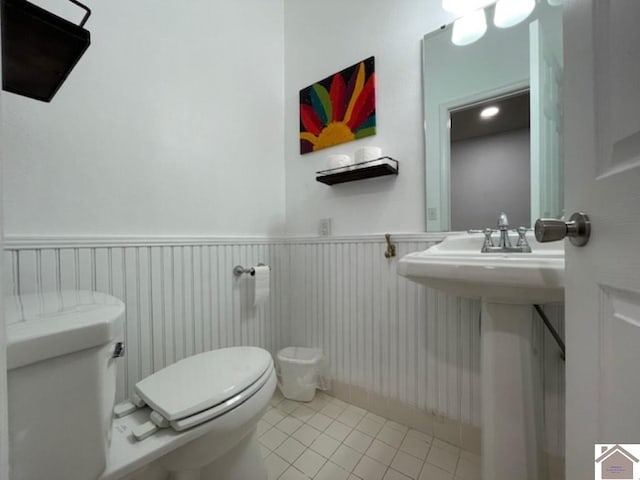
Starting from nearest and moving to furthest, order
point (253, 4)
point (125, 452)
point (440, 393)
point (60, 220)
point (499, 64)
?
point (125, 452) < point (60, 220) < point (499, 64) < point (440, 393) < point (253, 4)

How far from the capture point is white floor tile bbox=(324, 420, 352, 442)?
119 centimetres

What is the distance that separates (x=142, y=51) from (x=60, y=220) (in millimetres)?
780

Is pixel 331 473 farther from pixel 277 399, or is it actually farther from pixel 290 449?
pixel 277 399

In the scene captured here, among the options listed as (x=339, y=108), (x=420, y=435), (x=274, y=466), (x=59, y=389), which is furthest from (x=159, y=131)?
(x=420, y=435)

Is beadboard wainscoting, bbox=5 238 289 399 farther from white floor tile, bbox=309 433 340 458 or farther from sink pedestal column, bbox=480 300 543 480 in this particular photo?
sink pedestal column, bbox=480 300 543 480

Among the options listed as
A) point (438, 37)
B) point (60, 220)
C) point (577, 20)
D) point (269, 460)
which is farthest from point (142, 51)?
point (269, 460)

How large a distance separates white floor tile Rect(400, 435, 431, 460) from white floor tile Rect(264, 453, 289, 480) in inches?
20.2

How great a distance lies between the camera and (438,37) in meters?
1.17

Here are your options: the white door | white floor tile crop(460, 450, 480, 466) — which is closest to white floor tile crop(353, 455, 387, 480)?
white floor tile crop(460, 450, 480, 466)

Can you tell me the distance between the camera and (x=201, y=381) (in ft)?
2.67

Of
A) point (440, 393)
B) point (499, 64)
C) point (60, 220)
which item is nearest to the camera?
point (60, 220)

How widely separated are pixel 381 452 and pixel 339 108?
5.63 feet

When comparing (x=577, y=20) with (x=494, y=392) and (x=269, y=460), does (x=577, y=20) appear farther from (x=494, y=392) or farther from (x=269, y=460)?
(x=269, y=460)

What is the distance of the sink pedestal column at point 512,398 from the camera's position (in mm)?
742
